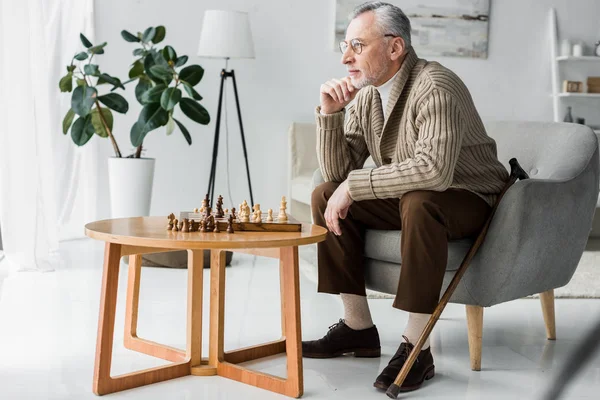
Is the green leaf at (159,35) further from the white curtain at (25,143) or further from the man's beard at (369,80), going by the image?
the man's beard at (369,80)

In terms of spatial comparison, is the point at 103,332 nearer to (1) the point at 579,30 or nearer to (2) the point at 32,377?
(2) the point at 32,377

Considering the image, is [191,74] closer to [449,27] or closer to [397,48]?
[449,27]

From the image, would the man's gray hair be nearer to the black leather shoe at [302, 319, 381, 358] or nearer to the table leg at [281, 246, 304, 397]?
the table leg at [281, 246, 304, 397]

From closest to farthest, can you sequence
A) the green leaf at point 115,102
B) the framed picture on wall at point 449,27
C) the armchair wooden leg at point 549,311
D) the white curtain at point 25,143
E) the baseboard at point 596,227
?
the armchair wooden leg at point 549,311
the white curtain at point 25,143
the green leaf at point 115,102
the framed picture on wall at point 449,27
the baseboard at point 596,227

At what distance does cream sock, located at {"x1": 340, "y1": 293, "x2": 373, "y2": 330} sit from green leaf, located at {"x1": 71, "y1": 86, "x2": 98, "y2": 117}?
6.82 feet

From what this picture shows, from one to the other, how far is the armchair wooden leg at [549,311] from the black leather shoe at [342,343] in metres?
0.60

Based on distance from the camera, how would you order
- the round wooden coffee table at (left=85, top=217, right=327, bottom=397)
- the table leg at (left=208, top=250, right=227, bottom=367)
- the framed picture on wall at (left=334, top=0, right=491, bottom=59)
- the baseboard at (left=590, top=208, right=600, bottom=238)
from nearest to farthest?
the round wooden coffee table at (left=85, top=217, right=327, bottom=397) < the table leg at (left=208, top=250, right=227, bottom=367) < the framed picture on wall at (left=334, top=0, right=491, bottom=59) < the baseboard at (left=590, top=208, right=600, bottom=238)

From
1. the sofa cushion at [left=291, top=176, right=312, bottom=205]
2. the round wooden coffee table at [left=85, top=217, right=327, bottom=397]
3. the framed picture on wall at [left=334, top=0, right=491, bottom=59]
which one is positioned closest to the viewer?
the round wooden coffee table at [left=85, top=217, right=327, bottom=397]

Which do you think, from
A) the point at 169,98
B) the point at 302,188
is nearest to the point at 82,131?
the point at 169,98

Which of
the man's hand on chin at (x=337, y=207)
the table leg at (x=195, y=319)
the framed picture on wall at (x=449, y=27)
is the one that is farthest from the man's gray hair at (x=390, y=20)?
the framed picture on wall at (x=449, y=27)

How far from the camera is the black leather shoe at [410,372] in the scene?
6.12 ft

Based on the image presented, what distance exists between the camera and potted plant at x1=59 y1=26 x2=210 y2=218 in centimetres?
374

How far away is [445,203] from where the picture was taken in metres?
1.89

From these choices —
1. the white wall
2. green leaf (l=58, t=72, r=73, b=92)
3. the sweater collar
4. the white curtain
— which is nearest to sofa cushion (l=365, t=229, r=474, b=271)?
the sweater collar
